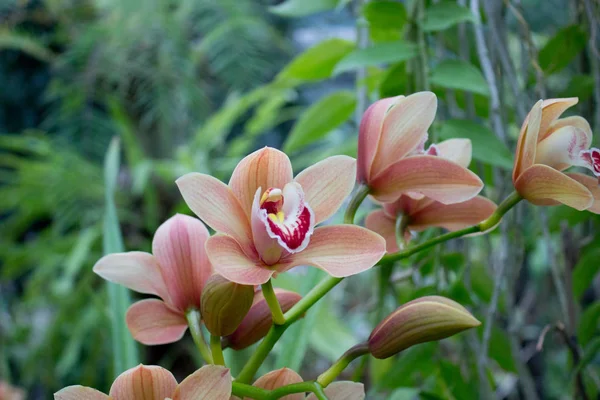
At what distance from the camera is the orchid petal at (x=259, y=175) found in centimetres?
31

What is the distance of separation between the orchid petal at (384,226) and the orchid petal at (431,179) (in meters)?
0.05

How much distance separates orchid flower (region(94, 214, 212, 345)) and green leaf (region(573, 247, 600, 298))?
0.34 metres

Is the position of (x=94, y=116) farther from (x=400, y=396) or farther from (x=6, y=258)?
(x=400, y=396)

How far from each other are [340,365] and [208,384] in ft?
0.22

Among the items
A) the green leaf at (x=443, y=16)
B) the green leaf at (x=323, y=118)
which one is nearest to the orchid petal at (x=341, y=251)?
the green leaf at (x=443, y=16)

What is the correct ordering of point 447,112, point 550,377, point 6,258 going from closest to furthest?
1. point 447,112
2. point 550,377
3. point 6,258

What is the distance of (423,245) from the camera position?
300mm

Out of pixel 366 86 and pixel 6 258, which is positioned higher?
pixel 366 86

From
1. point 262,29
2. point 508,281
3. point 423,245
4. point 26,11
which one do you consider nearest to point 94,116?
point 26,11

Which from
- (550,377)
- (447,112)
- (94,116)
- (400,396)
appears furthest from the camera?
(94,116)

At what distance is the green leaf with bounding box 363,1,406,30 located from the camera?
0.48m

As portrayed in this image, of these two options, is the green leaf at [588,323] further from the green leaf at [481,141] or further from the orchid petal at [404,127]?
the orchid petal at [404,127]

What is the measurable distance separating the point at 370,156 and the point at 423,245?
0.06 metres

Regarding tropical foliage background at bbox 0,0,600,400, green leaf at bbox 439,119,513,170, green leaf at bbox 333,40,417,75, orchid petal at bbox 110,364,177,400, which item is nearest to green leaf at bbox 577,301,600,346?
tropical foliage background at bbox 0,0,600,400
